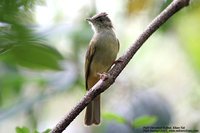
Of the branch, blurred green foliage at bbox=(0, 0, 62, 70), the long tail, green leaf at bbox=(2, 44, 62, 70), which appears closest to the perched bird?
the long tail

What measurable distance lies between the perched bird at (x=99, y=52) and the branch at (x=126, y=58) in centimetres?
156

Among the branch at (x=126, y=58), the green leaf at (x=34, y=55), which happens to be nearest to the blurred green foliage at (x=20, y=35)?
the green leaf at (x=34, y=55)

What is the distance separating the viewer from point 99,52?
357 cm

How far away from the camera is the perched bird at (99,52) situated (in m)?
3.46

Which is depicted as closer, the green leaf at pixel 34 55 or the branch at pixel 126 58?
the green leaf at pixel 34 55

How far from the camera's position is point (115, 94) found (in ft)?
13.2

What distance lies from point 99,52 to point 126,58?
184cm

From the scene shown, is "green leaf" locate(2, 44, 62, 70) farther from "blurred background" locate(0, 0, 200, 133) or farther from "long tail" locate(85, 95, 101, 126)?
"long tail" locate(85, 95, 101, 126)

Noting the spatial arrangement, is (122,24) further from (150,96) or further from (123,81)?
(150,96)

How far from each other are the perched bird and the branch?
1561 mm

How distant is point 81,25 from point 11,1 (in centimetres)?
301

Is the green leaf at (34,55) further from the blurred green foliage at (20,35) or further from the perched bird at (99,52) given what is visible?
the perched bird at (99,52)

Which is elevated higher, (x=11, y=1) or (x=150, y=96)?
(x=150, y=96)

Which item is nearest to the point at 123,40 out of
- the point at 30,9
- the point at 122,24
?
the point at 122,24
